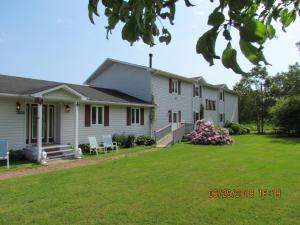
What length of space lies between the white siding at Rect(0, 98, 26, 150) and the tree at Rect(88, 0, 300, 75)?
13885 mm

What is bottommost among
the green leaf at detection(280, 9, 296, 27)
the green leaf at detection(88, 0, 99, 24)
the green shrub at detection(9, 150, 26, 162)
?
the green shrub at detection(9, 150, 26, 162)

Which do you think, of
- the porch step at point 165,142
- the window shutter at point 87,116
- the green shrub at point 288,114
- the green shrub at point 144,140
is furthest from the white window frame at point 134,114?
the green shrub at point 288,114

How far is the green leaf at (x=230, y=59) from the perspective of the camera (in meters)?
1.28

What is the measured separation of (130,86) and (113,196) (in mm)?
18920

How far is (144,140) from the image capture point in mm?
22141

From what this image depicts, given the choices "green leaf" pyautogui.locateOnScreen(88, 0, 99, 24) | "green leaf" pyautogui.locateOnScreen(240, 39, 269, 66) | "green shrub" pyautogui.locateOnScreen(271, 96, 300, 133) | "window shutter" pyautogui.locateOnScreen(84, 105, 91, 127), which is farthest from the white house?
"green leaf" pyautogui.locateOnScreen(240, 39, 269, 66)

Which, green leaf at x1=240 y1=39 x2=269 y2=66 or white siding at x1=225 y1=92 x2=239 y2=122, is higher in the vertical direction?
white siding at x1=225 y1=92 x2=239 y2=122

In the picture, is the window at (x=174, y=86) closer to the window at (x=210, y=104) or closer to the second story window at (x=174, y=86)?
the second story window at (x=174, y=86)

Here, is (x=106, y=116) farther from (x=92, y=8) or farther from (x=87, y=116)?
(x=92, y=8)

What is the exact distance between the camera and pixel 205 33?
4.32 feet

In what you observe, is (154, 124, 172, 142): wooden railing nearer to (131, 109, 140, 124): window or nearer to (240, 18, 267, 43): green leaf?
(131, 109, 140, 124): window

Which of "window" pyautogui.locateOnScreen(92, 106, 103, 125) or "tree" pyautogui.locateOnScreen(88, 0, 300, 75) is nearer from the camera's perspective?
"tree" pyautogui.locateOnScreen(88, 0, 300, 75)

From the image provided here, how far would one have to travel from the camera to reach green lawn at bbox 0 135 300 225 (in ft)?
19.2

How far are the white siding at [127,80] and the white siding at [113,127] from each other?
1.84m
